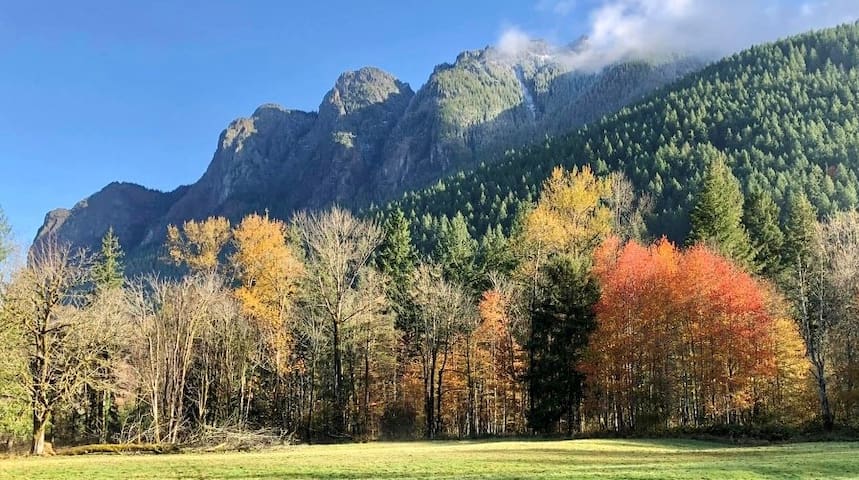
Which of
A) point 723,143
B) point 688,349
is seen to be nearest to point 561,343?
point 688,349

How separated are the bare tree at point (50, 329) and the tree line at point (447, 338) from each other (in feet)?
0.47

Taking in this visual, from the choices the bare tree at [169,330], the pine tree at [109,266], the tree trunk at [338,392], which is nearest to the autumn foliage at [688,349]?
the tree trunk at [338,392]

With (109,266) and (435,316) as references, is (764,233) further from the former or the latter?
(109,266)

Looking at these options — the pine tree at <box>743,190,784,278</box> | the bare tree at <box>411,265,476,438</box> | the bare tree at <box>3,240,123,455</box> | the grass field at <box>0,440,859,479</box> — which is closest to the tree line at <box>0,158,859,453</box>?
the bare tree at <box>3,240,123,455</box>

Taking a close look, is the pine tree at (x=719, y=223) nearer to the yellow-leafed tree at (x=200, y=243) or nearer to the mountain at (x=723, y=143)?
the mountain at (x=723, y=143)

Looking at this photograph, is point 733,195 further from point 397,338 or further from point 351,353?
point 351,353

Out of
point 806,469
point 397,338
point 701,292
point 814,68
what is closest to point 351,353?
point 397,338

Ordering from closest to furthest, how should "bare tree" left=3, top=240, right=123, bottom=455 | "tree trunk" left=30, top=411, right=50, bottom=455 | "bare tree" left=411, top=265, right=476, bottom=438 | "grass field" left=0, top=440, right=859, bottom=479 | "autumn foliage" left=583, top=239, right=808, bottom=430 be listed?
"grass field" left=0, top=440, right=859, bottom=479
"tree trunk" left=30, top=411, right=50, bottom=455
"bare tree" left=3, top=240, right=123, bottom=455
"autumn foliage" left=583, top=239, right=808, bottom=430
"bare tree" left=411, top=265, right=476, bottom=438

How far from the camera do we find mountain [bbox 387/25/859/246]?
116375 mm

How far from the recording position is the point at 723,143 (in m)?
136

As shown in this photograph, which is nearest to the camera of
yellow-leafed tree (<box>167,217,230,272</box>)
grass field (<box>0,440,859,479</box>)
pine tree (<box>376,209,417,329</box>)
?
grass field (<box>0,440,859,479</box>)

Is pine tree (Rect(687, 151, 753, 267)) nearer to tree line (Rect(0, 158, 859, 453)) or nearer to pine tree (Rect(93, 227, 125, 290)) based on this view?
tree line (Rect(0, 158, 859, 453))

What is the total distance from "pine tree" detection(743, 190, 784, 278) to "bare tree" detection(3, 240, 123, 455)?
59799mm

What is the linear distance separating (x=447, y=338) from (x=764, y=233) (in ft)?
124
